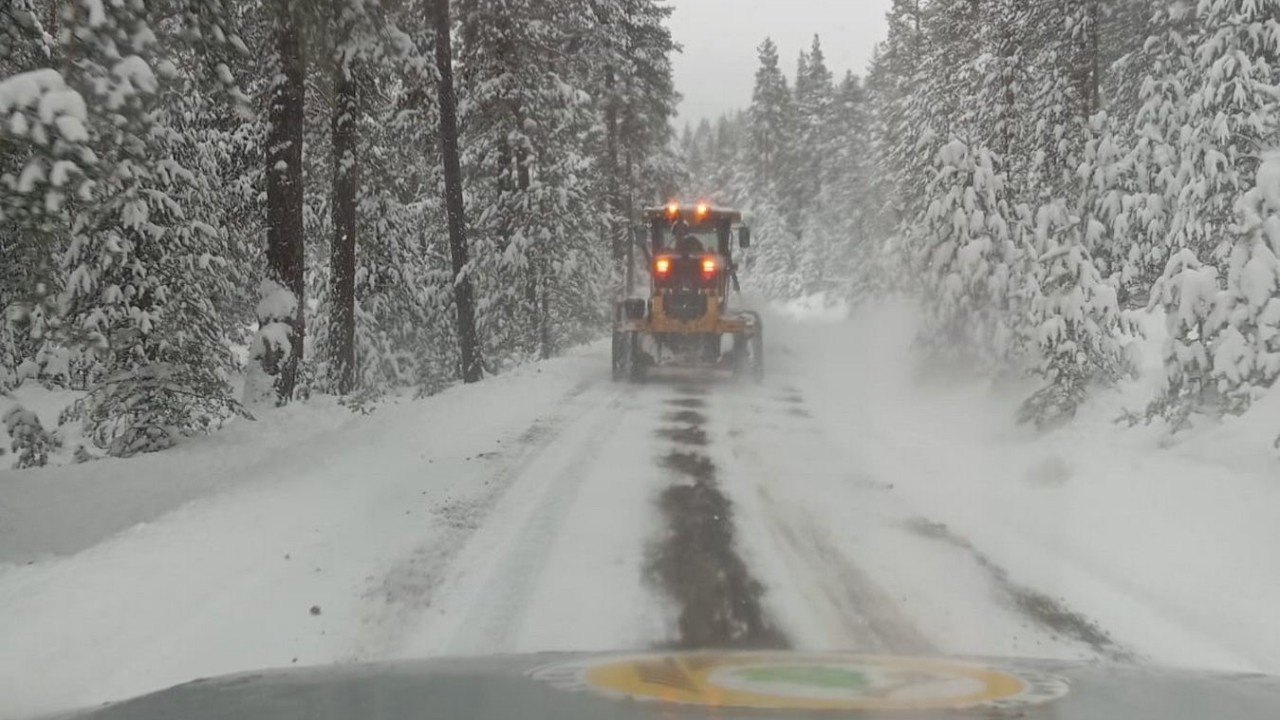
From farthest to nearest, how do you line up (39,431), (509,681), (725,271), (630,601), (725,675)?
(725,271) → (39,431) → (630,601) → (725,675) → (509,681)

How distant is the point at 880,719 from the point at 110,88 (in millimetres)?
4714

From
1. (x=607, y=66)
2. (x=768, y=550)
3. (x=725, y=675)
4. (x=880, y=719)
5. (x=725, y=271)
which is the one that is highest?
(x=607, y=66)

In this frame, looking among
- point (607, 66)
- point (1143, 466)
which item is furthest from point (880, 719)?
point (607, 66)

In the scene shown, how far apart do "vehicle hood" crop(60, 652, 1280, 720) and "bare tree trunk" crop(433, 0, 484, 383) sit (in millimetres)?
13787

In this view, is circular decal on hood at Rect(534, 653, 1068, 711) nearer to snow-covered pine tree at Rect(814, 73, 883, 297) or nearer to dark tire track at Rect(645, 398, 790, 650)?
dark tire track at Rect(645, 398, 790, 650)

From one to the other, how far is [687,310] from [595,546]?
35.9 feet

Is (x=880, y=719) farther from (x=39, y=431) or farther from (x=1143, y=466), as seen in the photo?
(x=39, y=431)

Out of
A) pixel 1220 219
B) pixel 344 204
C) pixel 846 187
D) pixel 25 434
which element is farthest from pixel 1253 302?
pixel 846 187

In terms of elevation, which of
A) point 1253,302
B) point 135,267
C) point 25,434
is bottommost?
point 25,434

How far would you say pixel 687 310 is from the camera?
1667 cm

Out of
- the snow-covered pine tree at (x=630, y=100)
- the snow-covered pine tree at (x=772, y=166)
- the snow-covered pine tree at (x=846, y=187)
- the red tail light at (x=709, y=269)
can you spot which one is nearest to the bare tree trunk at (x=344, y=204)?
the red tail light at (x=709, y=269)

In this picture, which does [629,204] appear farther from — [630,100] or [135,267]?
[135,267]

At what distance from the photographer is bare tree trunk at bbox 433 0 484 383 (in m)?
15.6

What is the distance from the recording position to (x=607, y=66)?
28734mm
